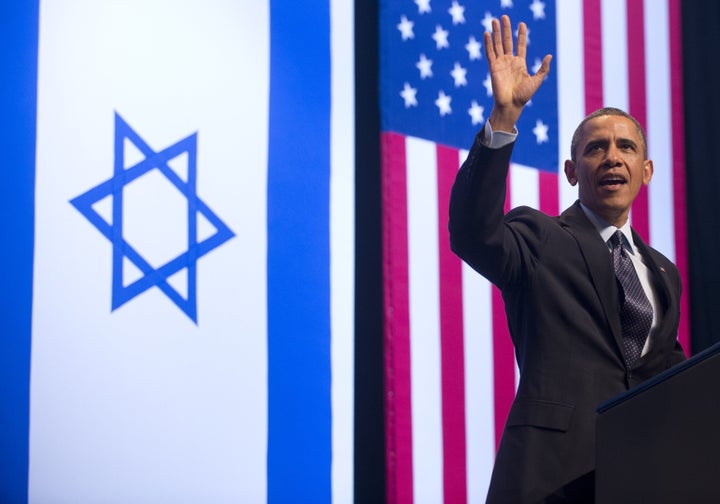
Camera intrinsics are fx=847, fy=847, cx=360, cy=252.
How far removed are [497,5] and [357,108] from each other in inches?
26.8

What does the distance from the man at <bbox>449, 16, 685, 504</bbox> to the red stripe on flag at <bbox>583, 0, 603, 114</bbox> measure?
1.78 metres

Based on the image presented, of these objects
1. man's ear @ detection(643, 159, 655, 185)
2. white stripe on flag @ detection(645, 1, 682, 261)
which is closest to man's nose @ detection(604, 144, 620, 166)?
man's ear @ detection(643, 159, 655, 185)

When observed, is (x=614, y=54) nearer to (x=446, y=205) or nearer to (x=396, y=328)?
(x=446, y=205)

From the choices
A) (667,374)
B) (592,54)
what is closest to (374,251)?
(592,54)

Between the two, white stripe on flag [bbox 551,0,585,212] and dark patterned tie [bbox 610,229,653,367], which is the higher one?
white stripe on flag [bbox 551,0,585,212]

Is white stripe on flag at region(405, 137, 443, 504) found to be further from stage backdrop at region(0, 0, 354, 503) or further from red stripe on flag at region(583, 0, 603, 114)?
red stripe on flag at region(583, 0, 603, 114)

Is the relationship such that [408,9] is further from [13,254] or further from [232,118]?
[13,254]

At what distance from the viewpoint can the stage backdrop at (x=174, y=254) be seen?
279cm

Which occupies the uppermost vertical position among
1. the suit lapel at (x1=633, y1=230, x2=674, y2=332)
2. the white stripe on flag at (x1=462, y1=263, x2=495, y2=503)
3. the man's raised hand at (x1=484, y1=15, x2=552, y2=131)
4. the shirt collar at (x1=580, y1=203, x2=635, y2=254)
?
the man's raised hand at (x1=484, y1=15, x2=552, y2=131)

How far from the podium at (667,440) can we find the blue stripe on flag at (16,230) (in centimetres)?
221

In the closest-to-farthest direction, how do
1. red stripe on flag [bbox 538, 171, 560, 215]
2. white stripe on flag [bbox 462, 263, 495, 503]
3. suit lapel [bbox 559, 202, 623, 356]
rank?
suit lapel [bbox 559, 202, 623, 356], white stripe on flag [bbox 462, 263, 495, 503], red stripe on flag [bbox 538, 171, 560, 215]

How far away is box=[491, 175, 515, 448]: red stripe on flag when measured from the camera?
3.14 metres

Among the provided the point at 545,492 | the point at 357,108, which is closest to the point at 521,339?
the point at 545,492

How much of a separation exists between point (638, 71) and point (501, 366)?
137 cm
